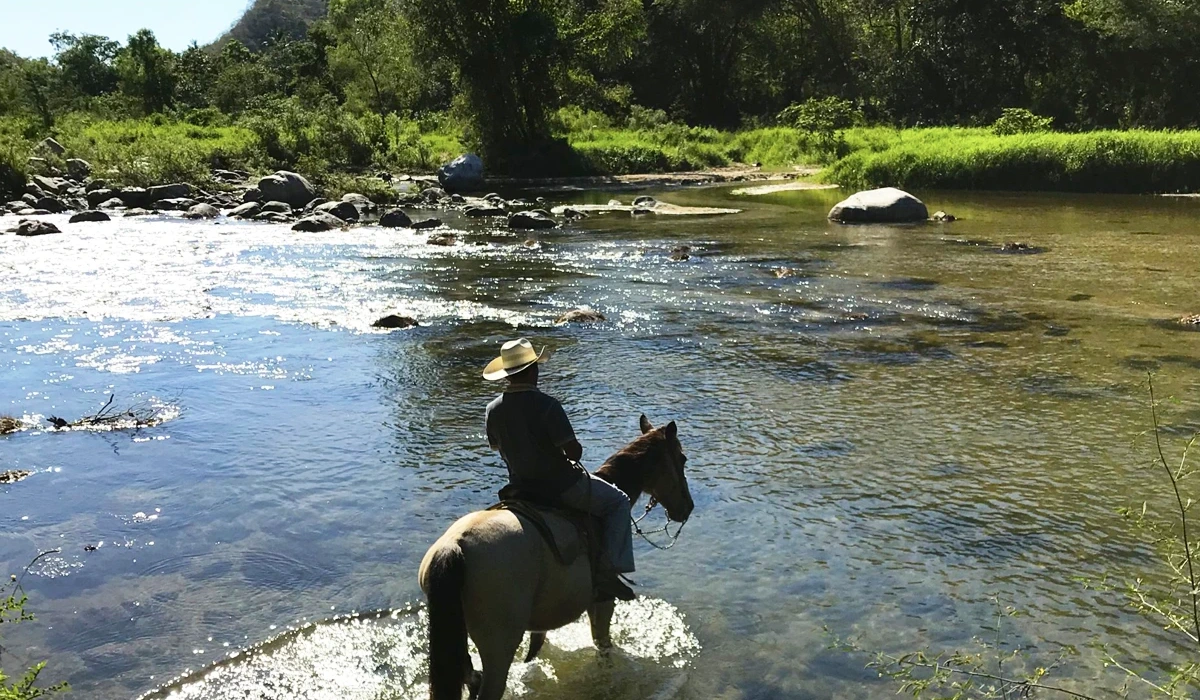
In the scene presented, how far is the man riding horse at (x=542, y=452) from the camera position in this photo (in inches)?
211

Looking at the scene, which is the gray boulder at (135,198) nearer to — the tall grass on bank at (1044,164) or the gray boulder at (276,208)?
the gray boulder at (276,208)

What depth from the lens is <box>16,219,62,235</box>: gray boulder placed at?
85.2ft

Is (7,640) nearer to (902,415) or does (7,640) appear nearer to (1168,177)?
(902,415)

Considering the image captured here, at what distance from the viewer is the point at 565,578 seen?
5.28 m

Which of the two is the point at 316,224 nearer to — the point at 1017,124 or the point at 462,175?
the point at 462,175

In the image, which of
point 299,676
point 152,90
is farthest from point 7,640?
point 152,90

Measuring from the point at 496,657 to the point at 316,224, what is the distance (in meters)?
24.5

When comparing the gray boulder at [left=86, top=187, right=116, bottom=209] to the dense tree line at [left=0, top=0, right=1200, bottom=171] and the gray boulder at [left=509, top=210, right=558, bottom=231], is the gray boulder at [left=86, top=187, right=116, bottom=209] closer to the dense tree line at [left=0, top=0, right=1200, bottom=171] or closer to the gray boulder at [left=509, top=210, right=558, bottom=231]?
the gray boulder at [left=509, top=210, right=558, bottom=231]

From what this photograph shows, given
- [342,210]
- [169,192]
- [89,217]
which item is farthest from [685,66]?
[89,217]

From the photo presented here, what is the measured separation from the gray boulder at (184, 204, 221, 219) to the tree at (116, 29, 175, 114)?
119ft

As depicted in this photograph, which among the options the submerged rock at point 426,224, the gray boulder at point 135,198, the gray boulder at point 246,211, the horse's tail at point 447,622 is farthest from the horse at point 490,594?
the gray boulder at point 135,198

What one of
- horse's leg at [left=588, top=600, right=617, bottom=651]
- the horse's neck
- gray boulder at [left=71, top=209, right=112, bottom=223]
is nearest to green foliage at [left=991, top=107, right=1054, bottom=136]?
gray boulder at [left=71, top=209, right=112, bottom=223]

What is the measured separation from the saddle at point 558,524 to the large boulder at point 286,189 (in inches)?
1171

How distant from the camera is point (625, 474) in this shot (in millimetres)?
6008
